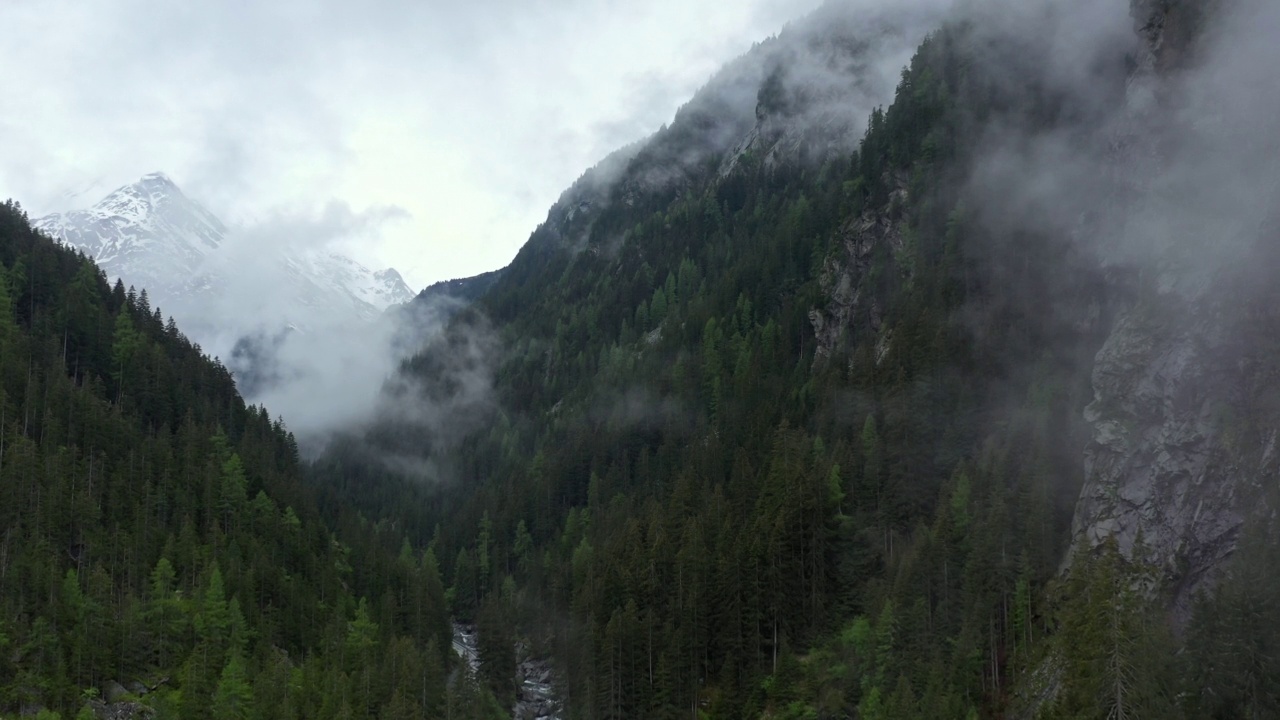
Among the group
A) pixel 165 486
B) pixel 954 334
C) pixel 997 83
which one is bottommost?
pixel 165 486

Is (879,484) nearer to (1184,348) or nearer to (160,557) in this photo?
(1184,348)

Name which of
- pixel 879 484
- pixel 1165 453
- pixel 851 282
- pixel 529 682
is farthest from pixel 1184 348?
pixel 529 682

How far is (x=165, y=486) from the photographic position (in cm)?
10969

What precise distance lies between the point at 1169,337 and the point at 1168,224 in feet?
33.7

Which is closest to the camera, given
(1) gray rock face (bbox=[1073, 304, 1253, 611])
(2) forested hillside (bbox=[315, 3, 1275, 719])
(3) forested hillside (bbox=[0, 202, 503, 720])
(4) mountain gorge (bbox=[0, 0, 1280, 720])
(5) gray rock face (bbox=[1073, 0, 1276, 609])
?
(1) gray rock face (bbox=[1073, 304, 1253, 611])

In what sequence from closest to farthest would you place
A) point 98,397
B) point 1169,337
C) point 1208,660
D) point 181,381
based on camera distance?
point 1208,660 → point 1169,337 → point 98,397 → point 181,381

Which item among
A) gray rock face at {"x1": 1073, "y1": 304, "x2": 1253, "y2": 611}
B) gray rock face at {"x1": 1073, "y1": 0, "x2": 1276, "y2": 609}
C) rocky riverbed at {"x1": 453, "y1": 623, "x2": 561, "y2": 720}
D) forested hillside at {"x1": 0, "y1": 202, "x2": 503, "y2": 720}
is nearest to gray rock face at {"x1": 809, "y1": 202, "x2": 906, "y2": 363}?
→ gray rock face at {"x1": 1073, "y1": 0, "x2": 1276, "y2": 609}

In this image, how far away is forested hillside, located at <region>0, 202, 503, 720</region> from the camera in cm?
8538

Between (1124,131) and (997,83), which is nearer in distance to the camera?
(1124,131)

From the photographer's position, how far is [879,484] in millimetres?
104688

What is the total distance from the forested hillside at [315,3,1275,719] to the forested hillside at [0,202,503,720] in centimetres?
1776

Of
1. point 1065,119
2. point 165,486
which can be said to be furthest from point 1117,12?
point 165,486

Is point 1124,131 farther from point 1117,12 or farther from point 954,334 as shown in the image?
point 1117,12

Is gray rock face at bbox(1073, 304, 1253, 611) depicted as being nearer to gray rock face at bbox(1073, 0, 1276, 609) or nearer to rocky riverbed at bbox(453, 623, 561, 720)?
gray rock face at bbox(1073, 0, 1276, 609)
